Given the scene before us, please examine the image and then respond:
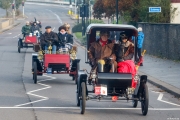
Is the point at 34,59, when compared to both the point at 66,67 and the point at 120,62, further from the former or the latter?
the point at 120,62

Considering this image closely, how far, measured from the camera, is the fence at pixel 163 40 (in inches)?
1051

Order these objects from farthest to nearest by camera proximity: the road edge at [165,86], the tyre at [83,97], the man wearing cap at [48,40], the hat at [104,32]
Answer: the man wearing cap at [48,40] < the road edge at [165,86] < the hat at [104,32] < the tyre at [83,97]

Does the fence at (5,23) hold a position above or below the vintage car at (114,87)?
below

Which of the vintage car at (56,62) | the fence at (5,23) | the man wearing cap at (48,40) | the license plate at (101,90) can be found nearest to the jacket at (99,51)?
the license plate at (101,90)

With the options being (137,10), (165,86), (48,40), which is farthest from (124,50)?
(137,10)

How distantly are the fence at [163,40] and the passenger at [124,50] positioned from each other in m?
13.8

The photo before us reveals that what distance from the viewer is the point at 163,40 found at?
2919cm

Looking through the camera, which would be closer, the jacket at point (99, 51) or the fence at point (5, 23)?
the jacket at point (99, 51)

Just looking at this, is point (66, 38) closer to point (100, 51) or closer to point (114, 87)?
point (100, 51)

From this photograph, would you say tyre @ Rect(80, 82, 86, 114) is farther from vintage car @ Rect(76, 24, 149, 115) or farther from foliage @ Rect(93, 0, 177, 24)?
foliage @ Rect(93, 0, 177, 24)

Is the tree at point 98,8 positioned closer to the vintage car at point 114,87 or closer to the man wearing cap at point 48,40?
the man wearing cap at point 48,40

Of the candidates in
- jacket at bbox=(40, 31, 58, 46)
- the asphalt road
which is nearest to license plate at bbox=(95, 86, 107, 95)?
the asphalt road

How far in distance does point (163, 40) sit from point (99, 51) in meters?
17.2

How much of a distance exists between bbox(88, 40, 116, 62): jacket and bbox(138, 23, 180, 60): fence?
556 inches
